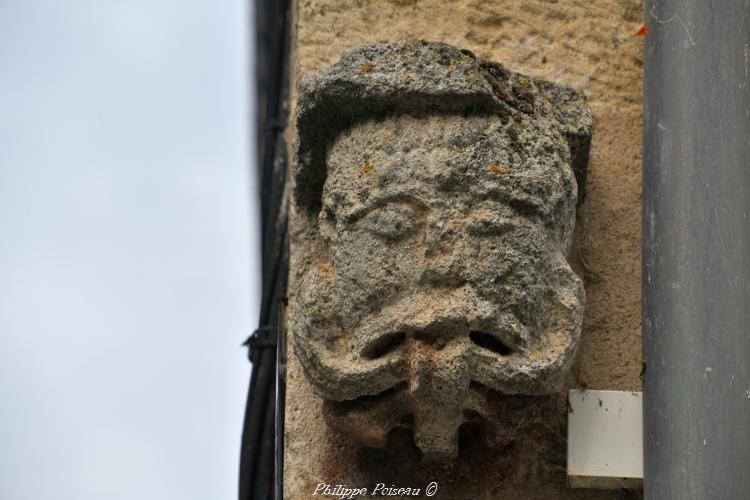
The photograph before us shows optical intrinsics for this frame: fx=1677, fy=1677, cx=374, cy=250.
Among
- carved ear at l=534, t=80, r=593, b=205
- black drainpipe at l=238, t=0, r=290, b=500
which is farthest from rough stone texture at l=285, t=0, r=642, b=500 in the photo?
black drainpipe at l=238, t=0, r=290, b=500

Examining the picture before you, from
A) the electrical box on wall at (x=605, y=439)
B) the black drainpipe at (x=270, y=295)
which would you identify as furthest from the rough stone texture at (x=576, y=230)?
the black drainpipe at (x=270, y=295)

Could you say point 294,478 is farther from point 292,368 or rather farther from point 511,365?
point 511,365

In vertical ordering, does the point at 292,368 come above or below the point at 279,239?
below

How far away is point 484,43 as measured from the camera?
332 cm

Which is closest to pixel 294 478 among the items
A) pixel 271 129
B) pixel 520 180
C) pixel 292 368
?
pixel 292 368

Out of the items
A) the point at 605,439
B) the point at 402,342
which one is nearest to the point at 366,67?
the point at 402,342

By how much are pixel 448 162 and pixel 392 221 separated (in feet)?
0.44

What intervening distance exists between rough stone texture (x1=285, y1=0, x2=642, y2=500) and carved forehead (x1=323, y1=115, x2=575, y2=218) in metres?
0.26

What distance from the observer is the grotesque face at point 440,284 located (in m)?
2.58

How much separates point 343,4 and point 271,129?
73cm

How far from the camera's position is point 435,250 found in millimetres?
2625

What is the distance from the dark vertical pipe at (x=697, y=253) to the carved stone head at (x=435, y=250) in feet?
0.70

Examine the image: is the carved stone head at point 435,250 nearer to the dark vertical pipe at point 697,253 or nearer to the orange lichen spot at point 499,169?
the orange lichen spot at point 499,169

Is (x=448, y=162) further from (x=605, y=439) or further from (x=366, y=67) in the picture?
(x=605, y=439)
